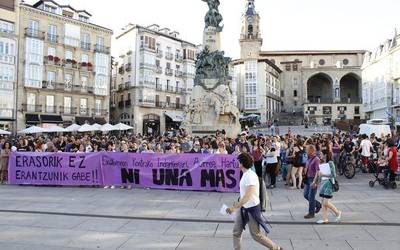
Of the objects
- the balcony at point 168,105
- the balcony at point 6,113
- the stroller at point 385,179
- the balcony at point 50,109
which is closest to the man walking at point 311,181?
the stroller at point 385,179

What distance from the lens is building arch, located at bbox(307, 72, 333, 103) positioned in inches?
3748

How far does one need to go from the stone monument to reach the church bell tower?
60.4 metres

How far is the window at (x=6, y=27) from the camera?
47.7m

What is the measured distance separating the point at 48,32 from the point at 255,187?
173 feet

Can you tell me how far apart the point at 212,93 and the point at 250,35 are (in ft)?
212

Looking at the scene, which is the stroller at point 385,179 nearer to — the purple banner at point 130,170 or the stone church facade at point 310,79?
the purple banner at point 130,170

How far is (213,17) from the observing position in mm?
29953

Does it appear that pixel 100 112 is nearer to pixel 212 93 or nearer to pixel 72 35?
pixel 72 35

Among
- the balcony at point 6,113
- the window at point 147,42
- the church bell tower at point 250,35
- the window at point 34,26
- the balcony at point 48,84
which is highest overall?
the church bell tower at point 250,35

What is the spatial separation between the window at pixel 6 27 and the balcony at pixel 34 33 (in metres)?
1.78

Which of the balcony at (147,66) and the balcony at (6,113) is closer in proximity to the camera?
the balcony at (6,113)

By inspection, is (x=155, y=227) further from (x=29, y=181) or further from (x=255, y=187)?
(x=29, y=181)

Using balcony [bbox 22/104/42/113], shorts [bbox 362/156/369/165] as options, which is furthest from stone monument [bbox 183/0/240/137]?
balcony [bbox 22/104/42/113]

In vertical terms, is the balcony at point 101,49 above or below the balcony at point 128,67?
above
